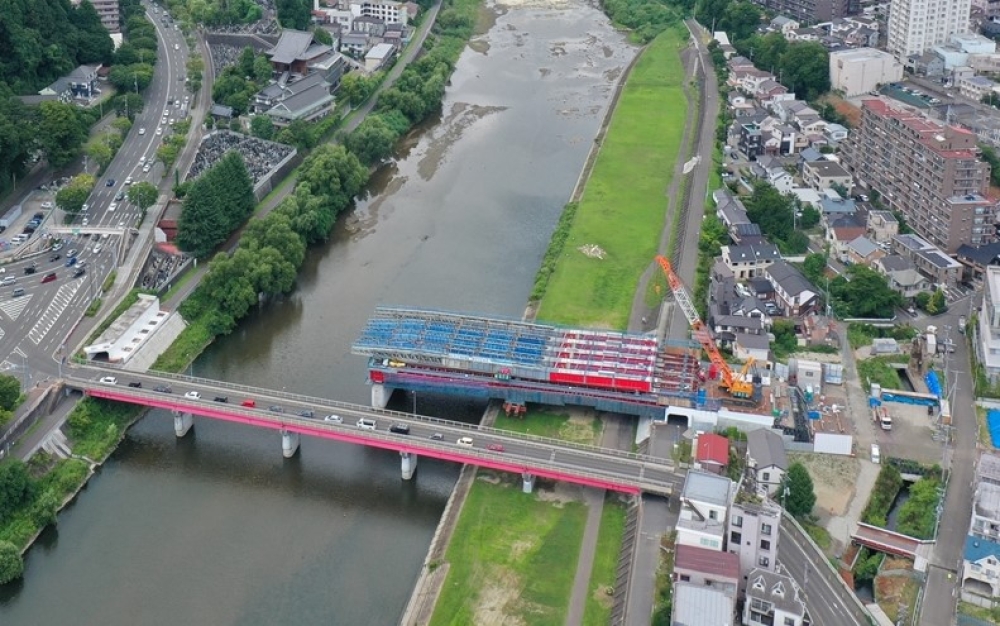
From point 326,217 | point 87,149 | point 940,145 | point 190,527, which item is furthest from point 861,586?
point 87,149

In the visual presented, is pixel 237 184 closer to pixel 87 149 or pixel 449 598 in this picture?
pixel 87 149

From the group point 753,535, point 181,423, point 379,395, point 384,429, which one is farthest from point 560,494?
point 181,423

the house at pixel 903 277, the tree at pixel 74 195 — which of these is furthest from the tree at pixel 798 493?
the tree at pixel 74 195

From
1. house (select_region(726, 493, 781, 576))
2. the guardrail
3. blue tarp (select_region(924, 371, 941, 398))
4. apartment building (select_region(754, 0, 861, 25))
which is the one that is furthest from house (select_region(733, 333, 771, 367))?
apartment building (select_region(754, 0, 861, 25))

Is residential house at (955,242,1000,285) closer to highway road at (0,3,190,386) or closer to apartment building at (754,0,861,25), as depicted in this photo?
apartment building at (754,0,861,25)

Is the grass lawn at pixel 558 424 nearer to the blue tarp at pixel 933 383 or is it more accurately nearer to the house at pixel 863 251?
the blue tarp at pixel 933 383

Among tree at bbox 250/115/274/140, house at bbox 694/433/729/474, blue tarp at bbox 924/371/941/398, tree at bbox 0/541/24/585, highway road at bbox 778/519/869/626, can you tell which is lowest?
blue tarp at bbox 924/371/941/398
